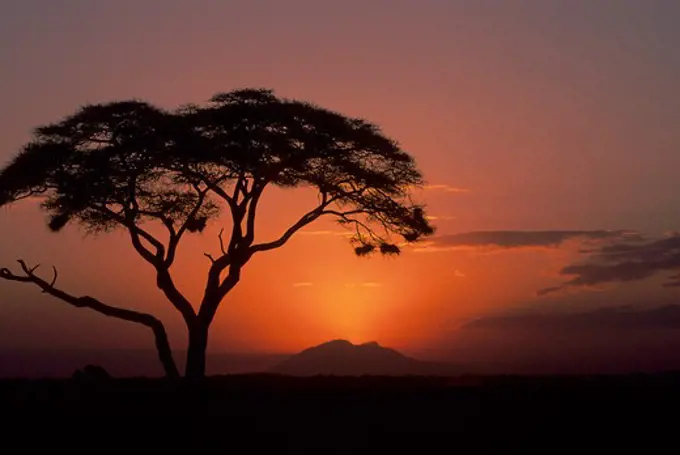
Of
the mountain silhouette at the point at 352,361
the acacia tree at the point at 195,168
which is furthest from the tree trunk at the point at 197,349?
the mountain silhouette at the point at 352,361

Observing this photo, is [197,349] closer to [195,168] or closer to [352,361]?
[195,168]

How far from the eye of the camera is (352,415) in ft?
77.6

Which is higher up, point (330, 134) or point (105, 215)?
point (330, 134)

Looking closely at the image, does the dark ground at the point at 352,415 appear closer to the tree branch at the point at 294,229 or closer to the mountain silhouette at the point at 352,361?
the tree branch at the point at 294,229

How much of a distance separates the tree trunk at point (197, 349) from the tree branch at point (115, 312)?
652mm

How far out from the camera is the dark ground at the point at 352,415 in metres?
21.4

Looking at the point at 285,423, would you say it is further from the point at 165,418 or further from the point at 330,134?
the point at 330,134

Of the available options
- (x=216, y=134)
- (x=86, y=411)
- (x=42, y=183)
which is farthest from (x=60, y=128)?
(x=86, y=411)

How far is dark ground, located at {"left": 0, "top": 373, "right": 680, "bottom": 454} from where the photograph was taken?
21.4m

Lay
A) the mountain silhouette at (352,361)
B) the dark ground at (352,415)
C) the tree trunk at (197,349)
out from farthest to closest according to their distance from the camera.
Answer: the mountain silhouette at (352,361) < the tree trunk at (197,349) < the dark ground at (352,415)

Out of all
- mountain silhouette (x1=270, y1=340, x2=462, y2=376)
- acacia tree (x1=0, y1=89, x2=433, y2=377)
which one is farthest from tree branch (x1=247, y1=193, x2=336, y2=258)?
mountain silhouette (x1=270, y1=340, x2=462, y2=376)

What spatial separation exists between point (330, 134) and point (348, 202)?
2.82 meters

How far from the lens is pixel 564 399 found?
998 inches

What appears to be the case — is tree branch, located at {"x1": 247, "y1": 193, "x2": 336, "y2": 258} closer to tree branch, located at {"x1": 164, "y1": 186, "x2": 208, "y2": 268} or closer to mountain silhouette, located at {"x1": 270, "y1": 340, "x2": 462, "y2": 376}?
tree branch, located at {"x1": 164, "y1": 186, "x2": 208, "y2": 268}
